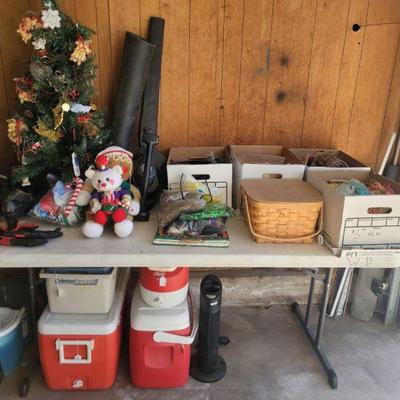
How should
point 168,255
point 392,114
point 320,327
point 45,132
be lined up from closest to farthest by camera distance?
point 168,255
point 45,132
point 320,327
point 392,114

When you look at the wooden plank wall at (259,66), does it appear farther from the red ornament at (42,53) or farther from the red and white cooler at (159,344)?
the red and white cooler at (159,344)

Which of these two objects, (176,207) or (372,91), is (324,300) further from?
(372,91)

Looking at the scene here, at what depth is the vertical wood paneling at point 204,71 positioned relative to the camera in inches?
70.1

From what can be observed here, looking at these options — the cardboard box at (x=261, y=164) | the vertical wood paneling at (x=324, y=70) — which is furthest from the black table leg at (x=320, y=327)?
the vertical wood paneling at (x=324, y=70)

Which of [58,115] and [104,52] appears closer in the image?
[58,115]

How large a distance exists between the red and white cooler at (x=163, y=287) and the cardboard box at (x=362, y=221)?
0.63 metres

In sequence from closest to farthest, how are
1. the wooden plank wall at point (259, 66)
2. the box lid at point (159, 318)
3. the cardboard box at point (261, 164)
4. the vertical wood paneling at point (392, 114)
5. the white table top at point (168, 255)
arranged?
the white table top at point (168, 255), the box lid at point (159, 318), the cardboard box at point (261, 164), the wooden plank wall at point (259, 66), the vertical wood paneling at point (392, 114)

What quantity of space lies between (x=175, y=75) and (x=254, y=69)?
15.4 inches

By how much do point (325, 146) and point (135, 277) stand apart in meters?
Answer: 1.25

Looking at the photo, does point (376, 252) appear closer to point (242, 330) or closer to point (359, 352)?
point (359, 352)

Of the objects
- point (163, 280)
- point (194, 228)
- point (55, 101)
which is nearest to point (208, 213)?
point (194, 228)

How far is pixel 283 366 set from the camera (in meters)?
1.83

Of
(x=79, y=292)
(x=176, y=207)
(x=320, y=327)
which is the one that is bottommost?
(x=320, y=327)

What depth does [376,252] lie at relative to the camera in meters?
1.39
